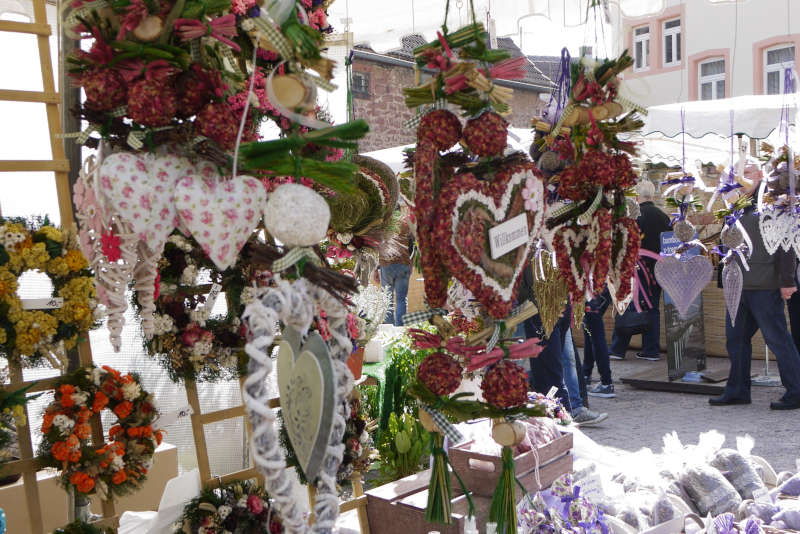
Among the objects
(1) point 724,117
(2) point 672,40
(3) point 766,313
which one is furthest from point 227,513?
(2) point 672,40

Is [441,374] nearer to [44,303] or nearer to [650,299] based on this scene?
[44,303]

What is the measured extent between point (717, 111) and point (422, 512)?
4.23 meters

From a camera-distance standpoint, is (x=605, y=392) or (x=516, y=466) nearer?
(x=516, y=466)

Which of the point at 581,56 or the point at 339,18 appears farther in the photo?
the point at 339,18

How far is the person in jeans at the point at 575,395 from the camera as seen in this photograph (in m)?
4.53

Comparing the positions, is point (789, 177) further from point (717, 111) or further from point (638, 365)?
point (638, 365)

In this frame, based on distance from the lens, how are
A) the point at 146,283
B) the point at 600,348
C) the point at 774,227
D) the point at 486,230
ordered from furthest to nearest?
the point at 600,348 < the point at 774,227 < the point at 146,283 < the point at 486,230

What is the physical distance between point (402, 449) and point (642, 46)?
10.9 m

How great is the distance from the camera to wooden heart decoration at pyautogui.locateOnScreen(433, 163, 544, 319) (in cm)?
139

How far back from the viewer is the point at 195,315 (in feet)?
6.58

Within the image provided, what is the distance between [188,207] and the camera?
1.29 m

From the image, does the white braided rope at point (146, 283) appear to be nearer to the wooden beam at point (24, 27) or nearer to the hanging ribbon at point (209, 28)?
the hanging ribbon at point (209, 28)

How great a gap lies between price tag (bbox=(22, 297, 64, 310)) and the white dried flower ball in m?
0.98

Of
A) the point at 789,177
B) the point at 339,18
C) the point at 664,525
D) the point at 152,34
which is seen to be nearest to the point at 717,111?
the point at 789,177
